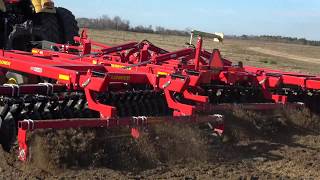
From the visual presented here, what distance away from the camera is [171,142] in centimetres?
513

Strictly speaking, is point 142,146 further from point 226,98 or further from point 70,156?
point 226,98

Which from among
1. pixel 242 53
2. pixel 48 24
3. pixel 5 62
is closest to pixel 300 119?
pixel 5 62

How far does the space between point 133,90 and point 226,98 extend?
1.58 metres

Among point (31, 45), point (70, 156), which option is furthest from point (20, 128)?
point (31, 45)

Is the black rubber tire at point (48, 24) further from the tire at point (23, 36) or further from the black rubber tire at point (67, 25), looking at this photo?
the black rubber tire at point (67, 25)

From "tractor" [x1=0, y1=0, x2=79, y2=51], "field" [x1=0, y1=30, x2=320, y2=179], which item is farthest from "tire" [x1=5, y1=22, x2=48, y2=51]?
"field" [x1=0, y1=30, x2=320, y2=179]

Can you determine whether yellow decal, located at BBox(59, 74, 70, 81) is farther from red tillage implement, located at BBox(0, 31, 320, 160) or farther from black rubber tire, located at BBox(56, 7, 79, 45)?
black rubber tire, located at BBox(56, 7, 79, 45)

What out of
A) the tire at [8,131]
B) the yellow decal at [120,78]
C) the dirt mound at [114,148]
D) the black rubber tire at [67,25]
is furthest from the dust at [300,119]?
the black rubber tire at [67,25]

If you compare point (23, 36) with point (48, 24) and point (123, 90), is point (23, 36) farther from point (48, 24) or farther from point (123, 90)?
point (123, 90)

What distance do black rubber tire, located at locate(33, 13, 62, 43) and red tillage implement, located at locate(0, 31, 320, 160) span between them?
5.64 feet

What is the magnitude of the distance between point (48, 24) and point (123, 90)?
362 cm

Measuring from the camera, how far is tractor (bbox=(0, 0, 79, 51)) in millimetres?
8438

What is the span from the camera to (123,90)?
5766 mm

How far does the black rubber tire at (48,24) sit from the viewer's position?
882 cm
